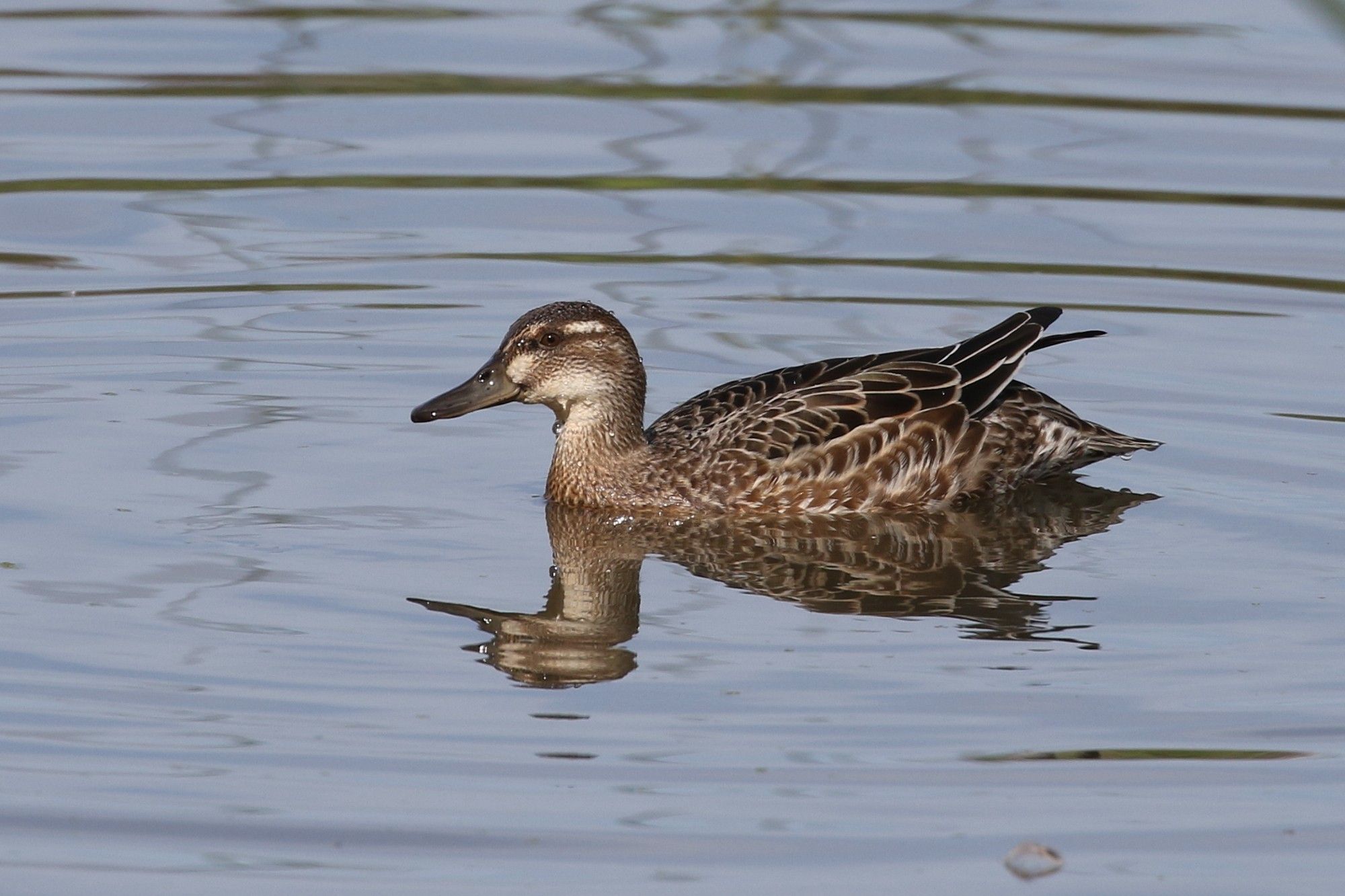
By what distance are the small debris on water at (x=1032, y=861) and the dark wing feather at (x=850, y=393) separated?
363 cm

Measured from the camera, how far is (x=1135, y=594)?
26.7 ft

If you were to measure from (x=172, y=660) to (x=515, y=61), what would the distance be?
900 cm

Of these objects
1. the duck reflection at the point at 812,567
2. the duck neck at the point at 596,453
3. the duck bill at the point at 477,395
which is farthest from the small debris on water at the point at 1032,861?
the duck bill at the point at 477,395

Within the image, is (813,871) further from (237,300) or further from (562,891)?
(237,300)

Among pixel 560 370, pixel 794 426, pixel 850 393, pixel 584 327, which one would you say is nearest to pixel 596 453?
pixel 560 370

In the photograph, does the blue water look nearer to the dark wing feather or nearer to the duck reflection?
the duck reflection

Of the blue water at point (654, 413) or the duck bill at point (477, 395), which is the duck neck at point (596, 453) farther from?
the duck bill at point (477, 395)

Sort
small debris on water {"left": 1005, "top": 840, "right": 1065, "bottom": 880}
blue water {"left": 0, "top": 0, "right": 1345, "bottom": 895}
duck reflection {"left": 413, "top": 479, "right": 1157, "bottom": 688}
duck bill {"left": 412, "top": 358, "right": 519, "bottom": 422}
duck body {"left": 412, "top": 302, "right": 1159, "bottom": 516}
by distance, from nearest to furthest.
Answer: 1. small debris on water {"left": 1005, "top": 840, "right": 1065, "bottom": 880}
2. blue water {"left": 0, "top": 0, "right": 1345, "bottom": 895}
3. duck reflection {"left": 413, "top": 479, "right": 1157, "bottom": 688}
4. duck bill {"left": 412, "top": 358, "right": 519, "bottom": 422}
5. duck body {"left": 412, "top": 302, "right": 1159, "bottom": 516}

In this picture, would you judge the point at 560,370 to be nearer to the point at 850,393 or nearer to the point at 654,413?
the point at 850,393

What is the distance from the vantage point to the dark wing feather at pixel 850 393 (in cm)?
943

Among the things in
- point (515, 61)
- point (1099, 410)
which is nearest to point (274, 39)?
point (515, 61)

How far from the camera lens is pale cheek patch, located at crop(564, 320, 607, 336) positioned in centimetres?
943

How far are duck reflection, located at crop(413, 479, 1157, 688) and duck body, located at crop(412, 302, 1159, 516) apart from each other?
112 millimetres

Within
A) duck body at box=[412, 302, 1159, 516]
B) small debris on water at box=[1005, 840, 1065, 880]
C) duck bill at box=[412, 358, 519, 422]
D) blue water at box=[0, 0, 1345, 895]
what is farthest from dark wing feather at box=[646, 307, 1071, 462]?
small debris on water at box=[1005, 840, 1065, 880]
